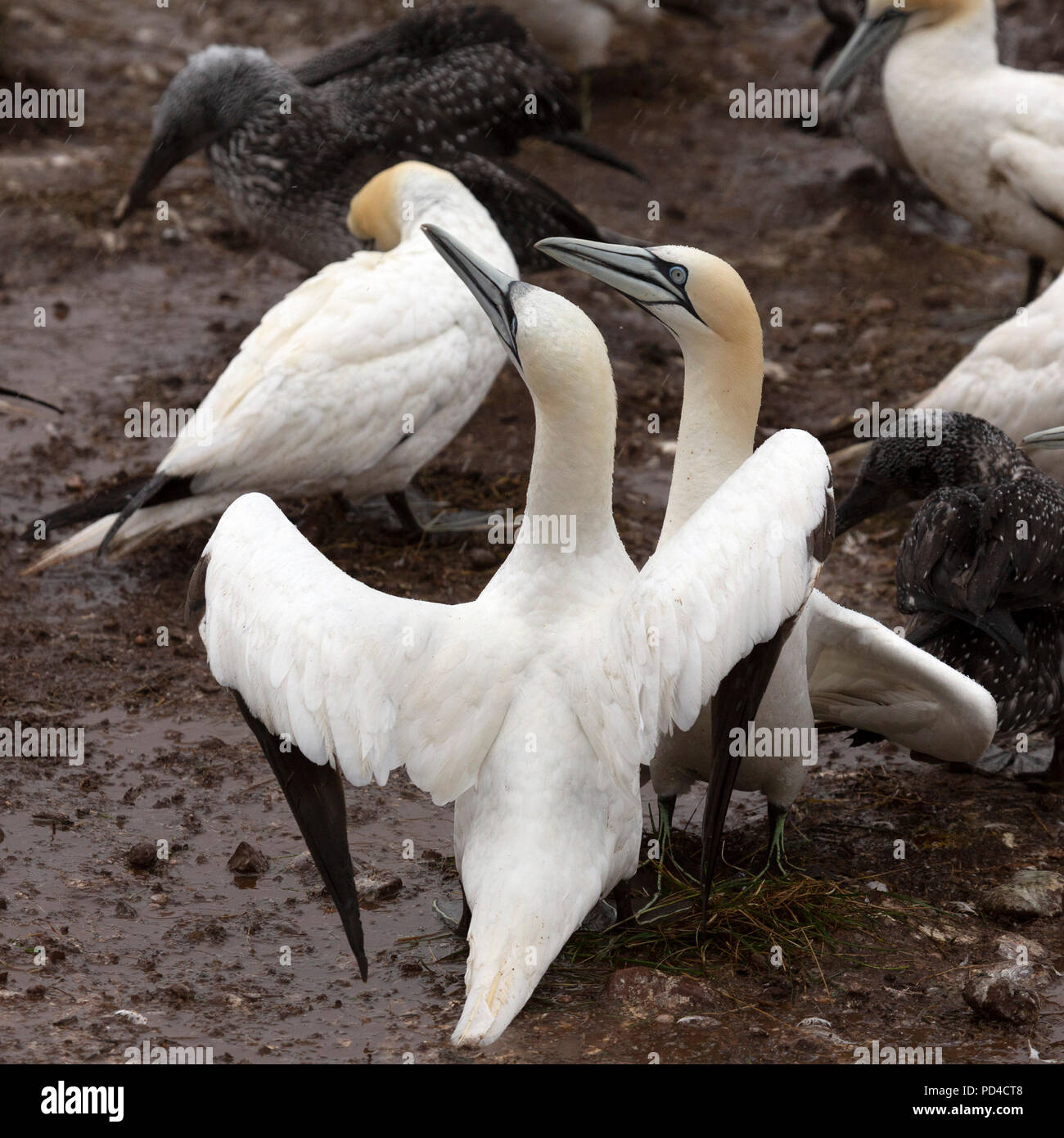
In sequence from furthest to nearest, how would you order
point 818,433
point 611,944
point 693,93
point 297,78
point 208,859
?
point 693,93
point 297,78
point 818,433
point 208,859
point 611,944

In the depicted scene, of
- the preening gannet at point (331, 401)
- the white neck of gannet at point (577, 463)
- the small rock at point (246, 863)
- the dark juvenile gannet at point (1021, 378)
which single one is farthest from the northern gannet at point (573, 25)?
the small rock at point (246, 863)

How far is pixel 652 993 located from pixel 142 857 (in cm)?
147

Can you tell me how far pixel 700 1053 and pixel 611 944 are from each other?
0.46m

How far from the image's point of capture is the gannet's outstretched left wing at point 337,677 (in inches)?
142

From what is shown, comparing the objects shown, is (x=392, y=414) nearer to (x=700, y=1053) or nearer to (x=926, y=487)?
(x=926, y=487)

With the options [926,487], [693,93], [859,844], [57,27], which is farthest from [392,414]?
[57,27]

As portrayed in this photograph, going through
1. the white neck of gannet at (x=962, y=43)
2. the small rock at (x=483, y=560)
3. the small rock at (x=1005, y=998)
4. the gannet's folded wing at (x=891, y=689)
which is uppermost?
the white neck of gannet at (x=962, y=43)

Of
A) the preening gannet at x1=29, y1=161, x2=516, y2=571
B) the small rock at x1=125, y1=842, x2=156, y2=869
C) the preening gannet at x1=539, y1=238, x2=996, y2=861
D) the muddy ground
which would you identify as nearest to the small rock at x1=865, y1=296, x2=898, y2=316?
the muddy ground

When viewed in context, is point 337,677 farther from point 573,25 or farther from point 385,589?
point 573,25

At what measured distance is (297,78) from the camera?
28.8 feet

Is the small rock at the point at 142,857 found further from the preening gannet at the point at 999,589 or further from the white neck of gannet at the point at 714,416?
the preening gannet at the point at 999,589

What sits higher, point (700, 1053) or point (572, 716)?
point (572, 716)

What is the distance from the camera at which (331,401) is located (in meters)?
6.01

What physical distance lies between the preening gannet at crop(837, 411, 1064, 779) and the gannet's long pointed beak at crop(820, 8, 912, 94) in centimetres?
389
